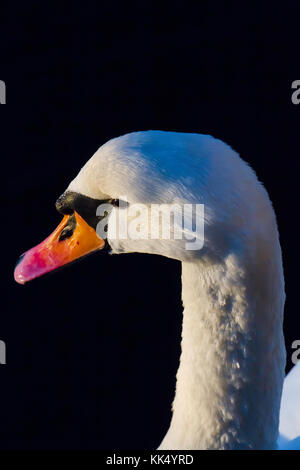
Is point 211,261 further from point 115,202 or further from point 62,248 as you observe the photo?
point 62,248

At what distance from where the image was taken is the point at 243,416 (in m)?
1.96

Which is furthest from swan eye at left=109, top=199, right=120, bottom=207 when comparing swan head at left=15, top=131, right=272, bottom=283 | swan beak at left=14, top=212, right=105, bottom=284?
swan beak at left=14, top=212, right=105, bottom=284

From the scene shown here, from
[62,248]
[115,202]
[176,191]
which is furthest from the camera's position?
[62,248]

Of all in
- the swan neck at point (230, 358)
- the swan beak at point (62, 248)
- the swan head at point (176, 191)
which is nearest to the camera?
the swan head at point (176, 191)

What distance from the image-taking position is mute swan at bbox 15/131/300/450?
173 cm

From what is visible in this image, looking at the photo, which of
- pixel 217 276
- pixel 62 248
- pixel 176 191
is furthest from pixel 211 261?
pixel 62 248

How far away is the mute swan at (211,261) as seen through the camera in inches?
68.1

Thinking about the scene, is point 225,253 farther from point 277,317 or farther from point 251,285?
point 277,317

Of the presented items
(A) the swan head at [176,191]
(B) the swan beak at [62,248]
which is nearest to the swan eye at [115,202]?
(A) the swan head at [176,191]

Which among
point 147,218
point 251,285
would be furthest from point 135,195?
point 251,285

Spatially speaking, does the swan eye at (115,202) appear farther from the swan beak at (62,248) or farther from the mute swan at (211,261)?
the swan beak at (62,248)

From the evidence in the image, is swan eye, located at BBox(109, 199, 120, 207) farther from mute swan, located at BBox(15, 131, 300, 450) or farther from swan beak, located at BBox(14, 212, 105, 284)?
swan beak, located at BBox(14, 212, 105, 284)

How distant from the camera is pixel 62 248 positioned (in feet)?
6.88

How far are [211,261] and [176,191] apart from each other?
7.8 inches
